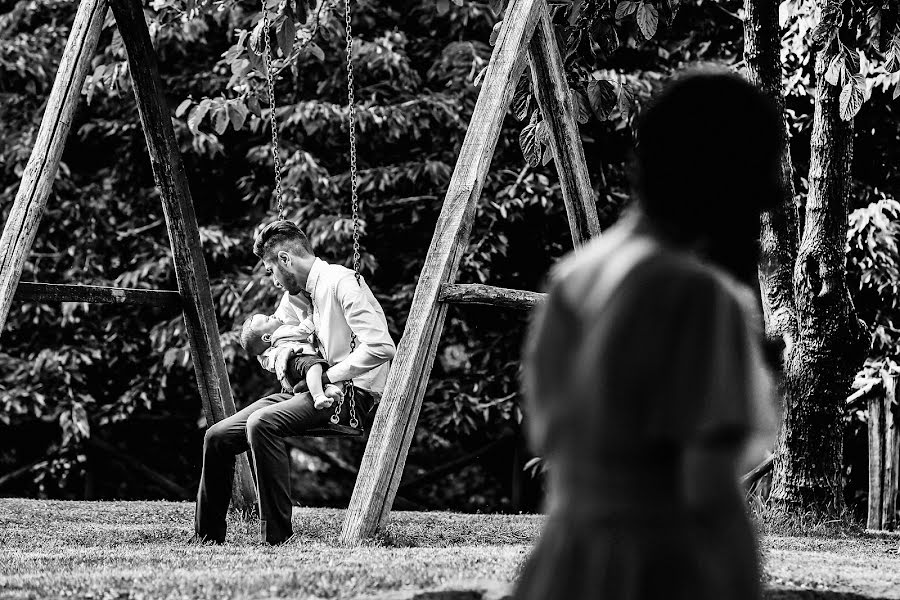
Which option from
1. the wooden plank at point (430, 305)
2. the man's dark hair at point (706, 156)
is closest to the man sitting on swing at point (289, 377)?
the wooden plank at point (430, 305)

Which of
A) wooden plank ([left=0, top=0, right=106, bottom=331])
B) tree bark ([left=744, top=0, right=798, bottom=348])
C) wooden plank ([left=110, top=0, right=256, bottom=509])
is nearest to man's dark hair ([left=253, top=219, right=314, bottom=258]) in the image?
wooden plank ([left=0, top=0, right=106, bottom=331])

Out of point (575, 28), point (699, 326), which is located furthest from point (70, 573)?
point (575, 28)

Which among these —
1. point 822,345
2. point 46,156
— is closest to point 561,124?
point 822,345

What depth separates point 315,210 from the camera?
13.3 meters

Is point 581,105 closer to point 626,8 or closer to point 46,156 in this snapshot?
point 626,8

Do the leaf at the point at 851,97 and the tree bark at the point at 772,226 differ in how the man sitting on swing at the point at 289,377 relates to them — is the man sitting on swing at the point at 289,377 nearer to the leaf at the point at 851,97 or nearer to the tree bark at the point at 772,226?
the leaf at the point at 851,97

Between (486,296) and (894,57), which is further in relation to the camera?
(894,57)

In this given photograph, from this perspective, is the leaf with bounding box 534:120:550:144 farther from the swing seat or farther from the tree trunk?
the swing seat

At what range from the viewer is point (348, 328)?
6.69 metres

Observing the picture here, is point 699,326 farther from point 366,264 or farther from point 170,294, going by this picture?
point 366,264

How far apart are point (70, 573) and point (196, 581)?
86 cm

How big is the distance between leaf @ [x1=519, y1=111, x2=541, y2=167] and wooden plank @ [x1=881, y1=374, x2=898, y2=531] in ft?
12.5

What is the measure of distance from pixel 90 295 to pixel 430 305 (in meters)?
2.49

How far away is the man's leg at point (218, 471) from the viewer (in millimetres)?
6762
